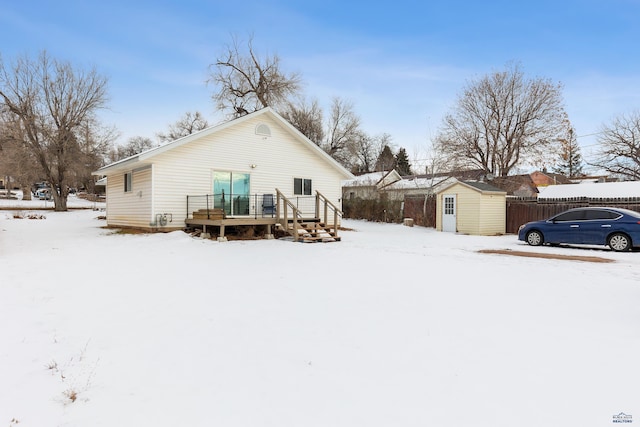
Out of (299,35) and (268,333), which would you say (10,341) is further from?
(299,35)

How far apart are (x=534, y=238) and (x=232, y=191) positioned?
11696 millimetres

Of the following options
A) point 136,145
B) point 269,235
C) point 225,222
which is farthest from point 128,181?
point 136,145

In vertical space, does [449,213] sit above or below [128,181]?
below

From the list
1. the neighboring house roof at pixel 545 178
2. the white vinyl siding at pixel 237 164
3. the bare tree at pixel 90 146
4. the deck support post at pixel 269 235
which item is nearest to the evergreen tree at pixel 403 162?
the neighboring house roof at pixel 545 178

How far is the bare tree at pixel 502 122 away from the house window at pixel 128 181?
71.8ft

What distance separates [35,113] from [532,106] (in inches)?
1540

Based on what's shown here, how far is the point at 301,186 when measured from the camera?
17672 millimetres

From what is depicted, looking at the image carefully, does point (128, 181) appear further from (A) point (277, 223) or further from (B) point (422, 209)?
(B) point (422, 209)

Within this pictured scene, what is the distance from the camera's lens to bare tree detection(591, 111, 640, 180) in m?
24.5

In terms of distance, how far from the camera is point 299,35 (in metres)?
16.5

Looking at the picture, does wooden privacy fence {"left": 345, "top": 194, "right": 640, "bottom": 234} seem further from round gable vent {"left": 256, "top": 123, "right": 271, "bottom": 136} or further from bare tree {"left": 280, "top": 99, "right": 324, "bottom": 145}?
bare tree {"left": 280, "top": 99, "right": 324, "bottom": 145}

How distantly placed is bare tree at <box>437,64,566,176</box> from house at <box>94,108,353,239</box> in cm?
1485

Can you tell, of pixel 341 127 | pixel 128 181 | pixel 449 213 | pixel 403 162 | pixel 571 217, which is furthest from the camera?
pixel 403 162

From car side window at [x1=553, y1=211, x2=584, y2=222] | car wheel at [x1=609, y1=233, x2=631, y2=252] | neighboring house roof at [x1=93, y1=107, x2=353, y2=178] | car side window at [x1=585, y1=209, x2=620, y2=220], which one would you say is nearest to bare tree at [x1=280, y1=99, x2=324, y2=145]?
neighboring house roof at [x1=93, y1=107, x2=353, y2=178]
